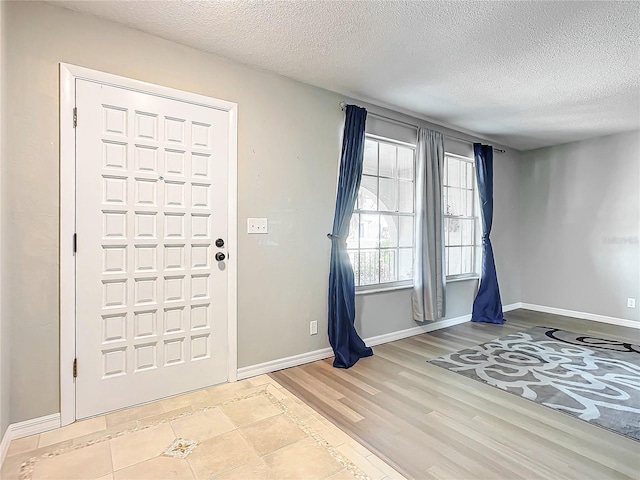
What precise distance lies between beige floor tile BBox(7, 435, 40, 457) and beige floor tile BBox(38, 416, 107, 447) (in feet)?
0.09

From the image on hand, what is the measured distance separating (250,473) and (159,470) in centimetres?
45

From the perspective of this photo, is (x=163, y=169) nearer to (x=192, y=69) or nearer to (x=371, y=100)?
(x=192, y=69)

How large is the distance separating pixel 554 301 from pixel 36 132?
623 centimetres

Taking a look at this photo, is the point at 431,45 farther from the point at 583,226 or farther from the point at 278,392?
the point at 583,226

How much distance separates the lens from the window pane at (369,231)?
3.66 metres

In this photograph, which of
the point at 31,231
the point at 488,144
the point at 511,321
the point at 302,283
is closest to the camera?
the point at 31,231

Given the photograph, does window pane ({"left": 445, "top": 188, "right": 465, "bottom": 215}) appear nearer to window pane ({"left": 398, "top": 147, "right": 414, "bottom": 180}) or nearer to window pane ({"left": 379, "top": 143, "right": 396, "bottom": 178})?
window pane ({"left": 398, "top": 147, "right": 414, "bottom": 180})

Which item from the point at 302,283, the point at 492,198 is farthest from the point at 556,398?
the point at 492,198

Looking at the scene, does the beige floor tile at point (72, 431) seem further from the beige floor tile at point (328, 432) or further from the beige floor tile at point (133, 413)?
the beige floor tile at point (328, 432)

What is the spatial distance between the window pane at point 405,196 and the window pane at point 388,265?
1.67ft

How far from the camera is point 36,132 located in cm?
200

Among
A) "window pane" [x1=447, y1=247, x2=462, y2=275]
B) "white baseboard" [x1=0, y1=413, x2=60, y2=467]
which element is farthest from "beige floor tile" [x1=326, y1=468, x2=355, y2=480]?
"window pane" [x1=447, y1=247, x2=462, y2=275]

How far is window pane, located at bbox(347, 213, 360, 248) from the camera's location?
11.6ft

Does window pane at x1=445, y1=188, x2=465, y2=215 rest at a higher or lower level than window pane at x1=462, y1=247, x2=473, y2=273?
higher
